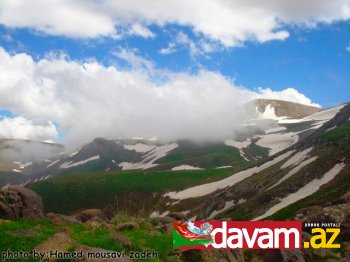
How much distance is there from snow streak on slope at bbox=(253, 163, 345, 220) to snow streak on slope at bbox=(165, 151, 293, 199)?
3757 cm

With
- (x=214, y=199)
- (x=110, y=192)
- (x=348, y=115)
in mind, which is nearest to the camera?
(x=214, y=199)

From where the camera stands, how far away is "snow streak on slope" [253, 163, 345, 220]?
81625 millimetres

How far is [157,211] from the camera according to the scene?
148875mm

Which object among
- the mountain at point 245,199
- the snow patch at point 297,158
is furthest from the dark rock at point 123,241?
the snow patch at point 297,158

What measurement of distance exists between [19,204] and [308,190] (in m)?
64.1

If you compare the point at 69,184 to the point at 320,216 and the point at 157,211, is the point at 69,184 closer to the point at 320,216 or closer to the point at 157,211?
the point at 157,211

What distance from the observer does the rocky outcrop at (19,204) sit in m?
33.1

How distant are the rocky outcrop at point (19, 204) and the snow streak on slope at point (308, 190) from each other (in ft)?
168

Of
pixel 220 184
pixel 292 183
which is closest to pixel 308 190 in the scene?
pixel 292 183

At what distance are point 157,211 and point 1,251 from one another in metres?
137

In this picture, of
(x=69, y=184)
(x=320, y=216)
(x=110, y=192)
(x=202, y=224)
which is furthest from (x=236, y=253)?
(x=69, y=184)

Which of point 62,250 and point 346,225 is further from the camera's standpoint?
point 346,225

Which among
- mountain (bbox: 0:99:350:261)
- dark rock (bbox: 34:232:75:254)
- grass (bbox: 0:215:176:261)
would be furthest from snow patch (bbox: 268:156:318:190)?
dark rock (bbox: 34:232:75:254)

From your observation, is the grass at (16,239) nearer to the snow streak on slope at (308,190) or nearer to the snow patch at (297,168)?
the snow streak on slope at (308,190)
